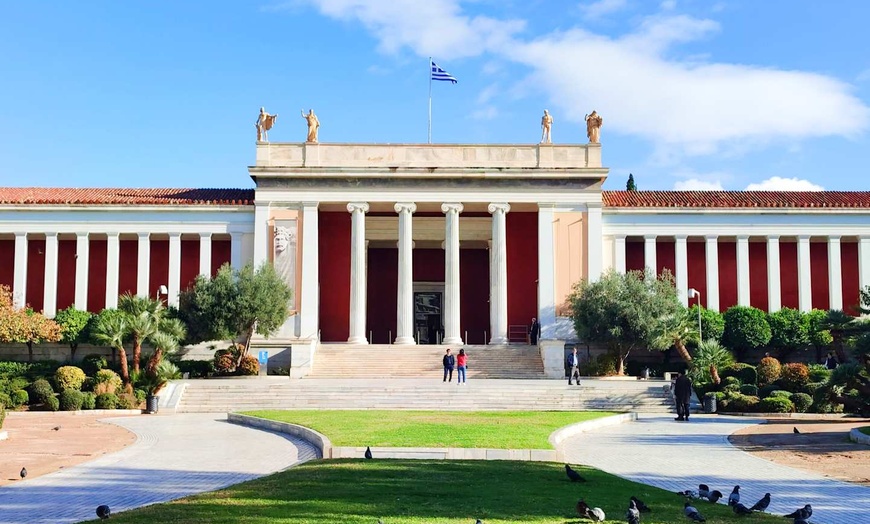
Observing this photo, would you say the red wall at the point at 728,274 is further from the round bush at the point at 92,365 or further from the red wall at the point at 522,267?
the round bush at the point at 92,365

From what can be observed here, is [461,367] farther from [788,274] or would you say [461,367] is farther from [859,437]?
[788,274]

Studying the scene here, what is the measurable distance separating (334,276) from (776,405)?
23924 mm

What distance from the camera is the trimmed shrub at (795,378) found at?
32.8 m

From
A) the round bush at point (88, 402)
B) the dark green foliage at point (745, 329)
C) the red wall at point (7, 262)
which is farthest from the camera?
the red wall at point (7, 262)

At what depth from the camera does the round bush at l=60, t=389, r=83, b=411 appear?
31.2m

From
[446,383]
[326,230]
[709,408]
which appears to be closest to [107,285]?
[326,230]

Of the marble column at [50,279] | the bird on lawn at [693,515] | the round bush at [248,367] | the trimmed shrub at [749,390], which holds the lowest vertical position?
the trimmed shrub at [749,390]

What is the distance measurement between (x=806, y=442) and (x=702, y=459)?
4.60m

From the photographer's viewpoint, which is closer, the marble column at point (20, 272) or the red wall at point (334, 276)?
the marble column at point (20, 272)

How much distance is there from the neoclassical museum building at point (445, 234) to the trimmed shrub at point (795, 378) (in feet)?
40.7

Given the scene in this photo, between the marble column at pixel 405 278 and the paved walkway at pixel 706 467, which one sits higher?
the marble column at pixel 405 278

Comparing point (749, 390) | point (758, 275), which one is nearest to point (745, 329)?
point (758, 275)

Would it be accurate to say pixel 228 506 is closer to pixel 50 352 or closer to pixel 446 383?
pixel 446 383

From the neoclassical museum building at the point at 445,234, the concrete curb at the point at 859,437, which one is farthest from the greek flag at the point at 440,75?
the concrete curb at the point at 859,437
